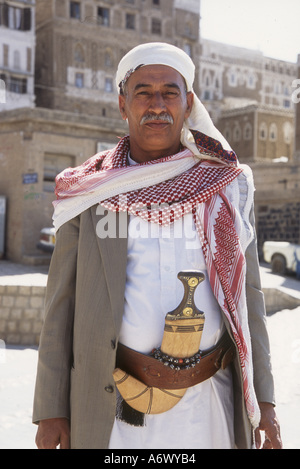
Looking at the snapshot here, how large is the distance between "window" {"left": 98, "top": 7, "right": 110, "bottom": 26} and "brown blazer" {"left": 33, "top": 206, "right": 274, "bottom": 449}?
37.5m

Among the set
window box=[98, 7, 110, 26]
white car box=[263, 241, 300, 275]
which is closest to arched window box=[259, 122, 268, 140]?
→ window box=[98, 7, 110, 26]

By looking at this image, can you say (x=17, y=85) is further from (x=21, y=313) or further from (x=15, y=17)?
(x=21, y=313)

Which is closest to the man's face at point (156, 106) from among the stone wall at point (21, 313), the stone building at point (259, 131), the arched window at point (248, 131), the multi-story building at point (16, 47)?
the stone wall at point (21, 313)

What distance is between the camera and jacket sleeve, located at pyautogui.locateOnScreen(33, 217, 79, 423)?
2.05 m

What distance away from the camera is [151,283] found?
6.62ft

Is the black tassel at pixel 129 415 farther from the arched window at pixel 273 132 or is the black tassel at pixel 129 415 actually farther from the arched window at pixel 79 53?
the arched window at pixel 273 132

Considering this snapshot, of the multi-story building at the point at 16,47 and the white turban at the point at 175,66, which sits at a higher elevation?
the multi-story building at the point at 16,47

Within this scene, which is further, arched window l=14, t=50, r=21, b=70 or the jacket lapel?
arched window l=14, t=50, r=21, b=70

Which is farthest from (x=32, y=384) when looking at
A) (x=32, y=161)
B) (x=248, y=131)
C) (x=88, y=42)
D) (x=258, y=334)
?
(x=248, y=131)

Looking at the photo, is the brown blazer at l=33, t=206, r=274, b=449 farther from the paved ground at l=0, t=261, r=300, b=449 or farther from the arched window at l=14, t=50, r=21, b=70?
the arched window at l=14, t=50, r=21, b=70

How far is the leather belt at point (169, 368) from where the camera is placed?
195 centimetres

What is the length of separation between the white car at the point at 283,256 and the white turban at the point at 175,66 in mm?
12101

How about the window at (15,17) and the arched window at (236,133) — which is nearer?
the window at (15,17)

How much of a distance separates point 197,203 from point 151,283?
33 centimetres
